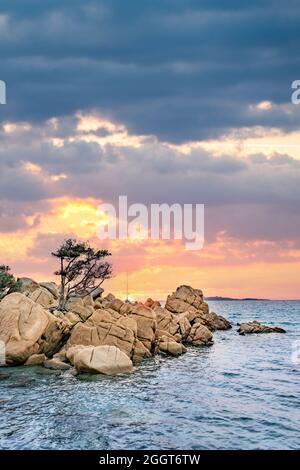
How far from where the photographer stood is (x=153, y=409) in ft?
76.6

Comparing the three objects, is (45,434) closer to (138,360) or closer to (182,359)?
(138,360)

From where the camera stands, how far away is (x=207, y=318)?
81.0 metres

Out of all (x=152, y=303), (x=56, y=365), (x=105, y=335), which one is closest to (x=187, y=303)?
(x=152, y=303)

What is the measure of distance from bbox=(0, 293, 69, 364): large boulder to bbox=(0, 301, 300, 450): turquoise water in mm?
1806

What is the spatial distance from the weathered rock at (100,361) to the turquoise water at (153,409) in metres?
0.95

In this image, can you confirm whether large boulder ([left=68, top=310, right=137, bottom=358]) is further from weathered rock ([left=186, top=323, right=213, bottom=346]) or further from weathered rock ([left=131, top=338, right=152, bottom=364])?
weathered rock ([left=186, top=323, right=213, bottom=346])

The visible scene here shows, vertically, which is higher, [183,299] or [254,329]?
[183,299]

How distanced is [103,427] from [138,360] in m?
17.9

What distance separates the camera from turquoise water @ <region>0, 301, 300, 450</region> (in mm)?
18656

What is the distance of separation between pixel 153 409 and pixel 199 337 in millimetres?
33228

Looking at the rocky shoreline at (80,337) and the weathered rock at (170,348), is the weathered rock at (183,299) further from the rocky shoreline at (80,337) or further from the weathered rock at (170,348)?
the weathered rock at (170,348)

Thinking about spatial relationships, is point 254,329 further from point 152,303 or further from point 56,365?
point 56,365

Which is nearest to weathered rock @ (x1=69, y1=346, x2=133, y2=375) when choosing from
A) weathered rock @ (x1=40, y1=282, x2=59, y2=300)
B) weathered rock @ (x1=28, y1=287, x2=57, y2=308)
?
weathered rock @ (x1=28, y1=287, x2=57, y2=308)
